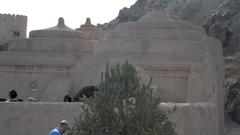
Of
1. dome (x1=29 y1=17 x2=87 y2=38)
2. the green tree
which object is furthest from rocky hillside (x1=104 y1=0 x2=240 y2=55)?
the green tree

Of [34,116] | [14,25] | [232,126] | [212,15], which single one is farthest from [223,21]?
[34,116]

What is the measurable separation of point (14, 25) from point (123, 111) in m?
21.5

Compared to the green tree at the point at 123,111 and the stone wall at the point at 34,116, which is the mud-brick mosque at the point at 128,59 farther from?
the green tree at the point at 123,111

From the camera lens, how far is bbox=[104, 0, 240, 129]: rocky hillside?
33.2m

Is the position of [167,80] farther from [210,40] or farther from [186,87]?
[210,40]

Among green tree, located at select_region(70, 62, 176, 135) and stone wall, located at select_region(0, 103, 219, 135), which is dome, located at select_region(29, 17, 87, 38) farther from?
green tree, located at select_region(70, 62, 176, 135)

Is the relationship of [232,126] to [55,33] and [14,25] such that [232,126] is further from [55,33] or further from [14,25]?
[55,33]

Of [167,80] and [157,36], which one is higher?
[157,36]

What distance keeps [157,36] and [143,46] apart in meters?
0.60

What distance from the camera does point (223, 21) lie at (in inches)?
1884

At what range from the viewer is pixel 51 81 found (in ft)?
56.9

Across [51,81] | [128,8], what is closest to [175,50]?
[51,81]

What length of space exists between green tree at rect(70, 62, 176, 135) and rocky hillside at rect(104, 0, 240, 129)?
15.7 metres

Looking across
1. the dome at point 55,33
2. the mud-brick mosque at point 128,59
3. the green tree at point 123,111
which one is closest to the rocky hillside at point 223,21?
the dome at point 55,33
